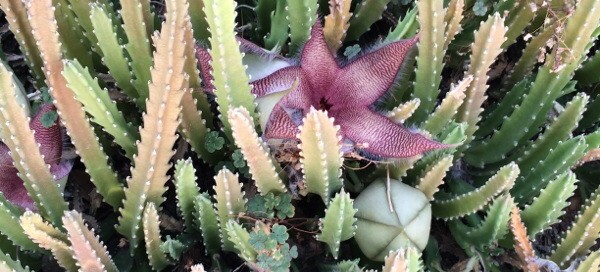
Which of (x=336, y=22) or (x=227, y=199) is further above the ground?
(x=336, y=22)

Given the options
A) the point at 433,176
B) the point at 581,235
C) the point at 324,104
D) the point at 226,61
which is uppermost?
the point at 226,61

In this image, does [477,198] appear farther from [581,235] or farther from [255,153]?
[255,153]

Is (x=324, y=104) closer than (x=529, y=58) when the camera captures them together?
Yes

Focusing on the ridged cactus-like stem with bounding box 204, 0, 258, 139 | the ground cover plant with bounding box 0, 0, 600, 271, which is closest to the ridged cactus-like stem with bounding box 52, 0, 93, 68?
the ground cover plant with bounding box 0, 0, 600, 271

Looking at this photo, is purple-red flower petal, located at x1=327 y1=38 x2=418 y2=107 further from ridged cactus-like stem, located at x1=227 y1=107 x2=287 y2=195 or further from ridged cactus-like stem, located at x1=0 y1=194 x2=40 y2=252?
ridged cactus-like stem, located at x1=0 y1=194 x2=40 y2=252

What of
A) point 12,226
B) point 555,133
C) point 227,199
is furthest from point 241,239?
point 555,133

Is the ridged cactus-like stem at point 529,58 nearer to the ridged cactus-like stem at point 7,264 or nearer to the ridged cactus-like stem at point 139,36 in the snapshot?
the ridged cactus-like stem at point 139,36

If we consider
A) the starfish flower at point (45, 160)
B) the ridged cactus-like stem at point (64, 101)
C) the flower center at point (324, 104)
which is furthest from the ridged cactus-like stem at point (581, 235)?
the starfish flower at point (45, 160)

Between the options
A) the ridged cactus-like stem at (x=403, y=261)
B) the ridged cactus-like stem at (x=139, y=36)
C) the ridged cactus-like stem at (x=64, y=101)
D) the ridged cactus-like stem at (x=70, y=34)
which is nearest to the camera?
the ridged cactus-like stem at (x=403, y=261)
